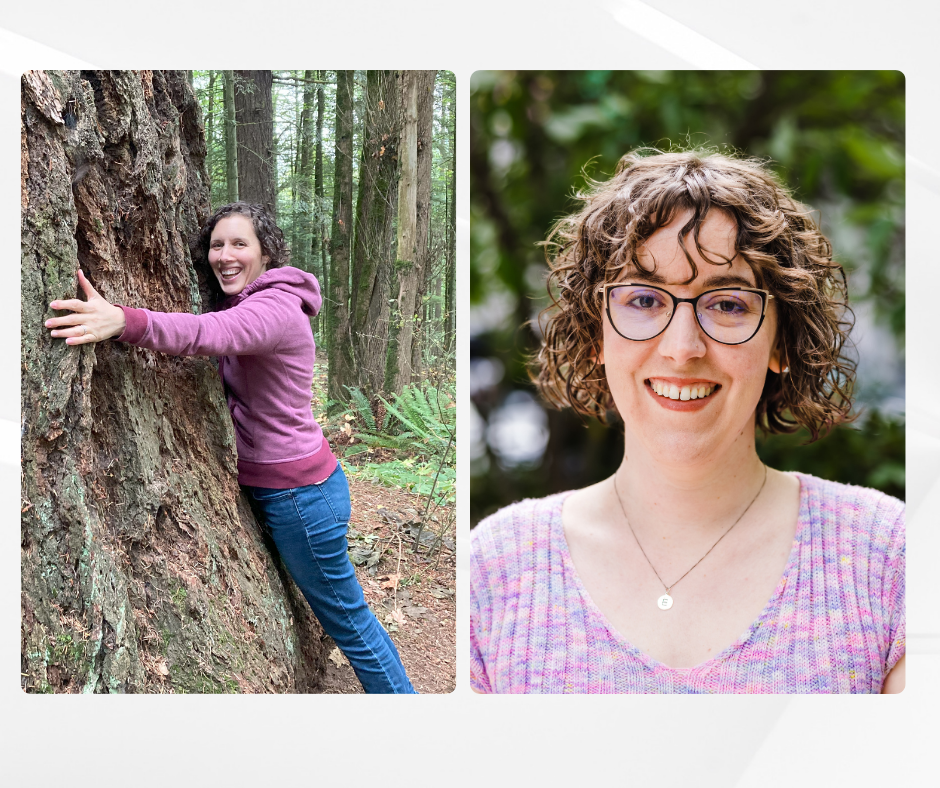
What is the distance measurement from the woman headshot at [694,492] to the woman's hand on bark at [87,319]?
1.08 metres

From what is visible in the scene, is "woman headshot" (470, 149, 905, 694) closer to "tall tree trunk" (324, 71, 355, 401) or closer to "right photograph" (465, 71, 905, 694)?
"right photograph" (465, 71, 905, 694)

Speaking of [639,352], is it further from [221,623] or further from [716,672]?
[221,623]

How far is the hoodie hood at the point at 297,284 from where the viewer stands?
233 centimetres

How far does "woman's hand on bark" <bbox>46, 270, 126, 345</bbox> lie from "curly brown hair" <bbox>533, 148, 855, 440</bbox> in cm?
109

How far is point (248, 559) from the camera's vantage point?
8.21 feet

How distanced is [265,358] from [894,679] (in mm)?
1841

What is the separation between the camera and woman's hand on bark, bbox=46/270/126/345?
2318 mm

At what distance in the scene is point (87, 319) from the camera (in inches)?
91.4

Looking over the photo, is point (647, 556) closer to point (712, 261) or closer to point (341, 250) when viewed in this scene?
point (712, 261)

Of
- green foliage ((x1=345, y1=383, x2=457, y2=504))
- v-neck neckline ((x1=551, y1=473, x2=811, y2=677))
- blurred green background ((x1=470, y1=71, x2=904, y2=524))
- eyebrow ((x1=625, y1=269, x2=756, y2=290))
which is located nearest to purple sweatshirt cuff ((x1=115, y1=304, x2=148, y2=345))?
green foliage ((x1=345, y1=383, x2=457, y2=504))

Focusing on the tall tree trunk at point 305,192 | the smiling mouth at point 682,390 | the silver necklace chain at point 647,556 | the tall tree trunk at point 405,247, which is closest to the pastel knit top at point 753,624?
the silver necklace chain at point 647,556

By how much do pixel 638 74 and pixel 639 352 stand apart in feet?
2.36

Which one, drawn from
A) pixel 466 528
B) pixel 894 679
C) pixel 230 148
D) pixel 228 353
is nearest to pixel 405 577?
pixel 466 528

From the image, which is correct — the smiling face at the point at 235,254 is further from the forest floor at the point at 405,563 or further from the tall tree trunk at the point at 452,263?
the tall tree trunk at the point at 452,263
